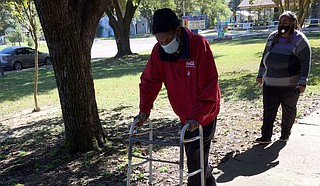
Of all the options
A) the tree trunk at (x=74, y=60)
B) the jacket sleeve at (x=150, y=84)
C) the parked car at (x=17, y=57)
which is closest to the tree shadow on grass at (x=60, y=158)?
the tree trunk at (x=74, y=60)

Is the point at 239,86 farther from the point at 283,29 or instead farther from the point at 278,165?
the point at 278,165

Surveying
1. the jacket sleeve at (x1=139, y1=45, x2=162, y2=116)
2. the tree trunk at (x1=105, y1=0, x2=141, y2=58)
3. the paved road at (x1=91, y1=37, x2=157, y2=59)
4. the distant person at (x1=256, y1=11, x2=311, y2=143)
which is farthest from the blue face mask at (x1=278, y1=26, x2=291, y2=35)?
the paved road at (x1=91, y1=37, x2=157, y2=59)

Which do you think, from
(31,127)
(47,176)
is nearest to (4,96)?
(31,127)

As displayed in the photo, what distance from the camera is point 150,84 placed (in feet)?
11.3

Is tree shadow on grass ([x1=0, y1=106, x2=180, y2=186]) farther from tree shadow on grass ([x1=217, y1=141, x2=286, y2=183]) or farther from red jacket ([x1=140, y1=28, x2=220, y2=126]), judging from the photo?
red jacket ([x1=140, y1=28, x2=220, y2=126])

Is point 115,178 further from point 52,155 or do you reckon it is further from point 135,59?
point 135,59

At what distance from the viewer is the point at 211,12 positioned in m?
67.1

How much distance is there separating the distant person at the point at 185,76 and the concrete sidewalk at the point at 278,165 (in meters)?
1.14

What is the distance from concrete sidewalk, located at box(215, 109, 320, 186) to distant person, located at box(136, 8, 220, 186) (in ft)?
3.74

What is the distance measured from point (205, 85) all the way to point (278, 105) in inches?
96.6

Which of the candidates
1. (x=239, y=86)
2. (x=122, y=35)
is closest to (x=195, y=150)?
(x=239, y=86)

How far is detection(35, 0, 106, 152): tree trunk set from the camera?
5.02 m

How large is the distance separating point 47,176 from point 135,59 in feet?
62.8

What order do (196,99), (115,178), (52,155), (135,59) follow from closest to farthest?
(196,99)
(115,178)
(52,155)
(135,59)
